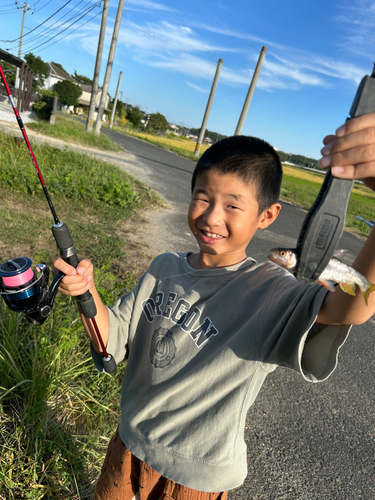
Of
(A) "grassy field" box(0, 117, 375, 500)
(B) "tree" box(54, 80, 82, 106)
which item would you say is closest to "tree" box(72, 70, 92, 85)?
(B) "tree" box(54, 80, 82, 106)

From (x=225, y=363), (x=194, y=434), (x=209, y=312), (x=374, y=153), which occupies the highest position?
(x=374, y=153)

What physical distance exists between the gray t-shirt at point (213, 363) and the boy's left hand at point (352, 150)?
0.47 meters

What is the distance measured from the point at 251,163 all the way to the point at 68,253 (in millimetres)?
795

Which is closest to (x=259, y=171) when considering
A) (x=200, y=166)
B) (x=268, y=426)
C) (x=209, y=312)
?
(x=200, y=166)

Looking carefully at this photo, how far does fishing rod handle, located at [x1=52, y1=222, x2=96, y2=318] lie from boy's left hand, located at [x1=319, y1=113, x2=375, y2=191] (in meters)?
1.00

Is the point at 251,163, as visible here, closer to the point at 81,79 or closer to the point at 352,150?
A: the point at 352,150

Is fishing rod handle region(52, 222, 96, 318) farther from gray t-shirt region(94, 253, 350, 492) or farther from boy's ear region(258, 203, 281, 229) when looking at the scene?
boy's ear region(258, 203, 281, 229)

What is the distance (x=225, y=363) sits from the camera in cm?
130

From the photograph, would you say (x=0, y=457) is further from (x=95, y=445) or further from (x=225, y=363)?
(x=225, y=363)

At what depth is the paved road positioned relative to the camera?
7.73 ft

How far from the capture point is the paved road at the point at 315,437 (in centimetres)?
236

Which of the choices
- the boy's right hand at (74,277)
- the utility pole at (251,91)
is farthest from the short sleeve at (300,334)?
the utility pole at (251,91)

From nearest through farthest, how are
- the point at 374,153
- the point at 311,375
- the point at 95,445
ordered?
the point at 374,153, the point at 311,375, the point at 95,445

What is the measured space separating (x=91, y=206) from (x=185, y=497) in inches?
242
